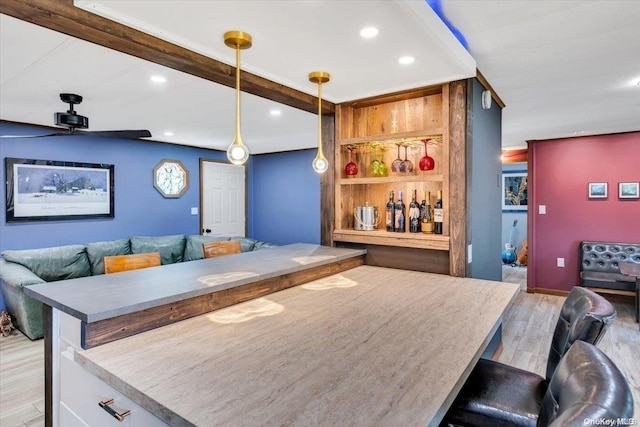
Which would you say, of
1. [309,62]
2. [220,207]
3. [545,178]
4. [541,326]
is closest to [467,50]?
[309,62]

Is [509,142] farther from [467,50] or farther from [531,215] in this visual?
[467,50]

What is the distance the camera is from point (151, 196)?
5.57m

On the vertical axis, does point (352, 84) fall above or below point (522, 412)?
above

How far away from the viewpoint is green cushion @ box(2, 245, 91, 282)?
396cm

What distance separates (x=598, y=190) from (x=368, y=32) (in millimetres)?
4746

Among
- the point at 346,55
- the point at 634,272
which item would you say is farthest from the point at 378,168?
the point at 634,272

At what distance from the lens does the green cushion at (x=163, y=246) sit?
5.04 m

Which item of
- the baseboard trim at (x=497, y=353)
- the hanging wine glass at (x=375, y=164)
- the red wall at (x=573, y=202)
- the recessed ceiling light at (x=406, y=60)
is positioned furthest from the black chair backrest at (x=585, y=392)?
the red wall at (x=573, y=202)

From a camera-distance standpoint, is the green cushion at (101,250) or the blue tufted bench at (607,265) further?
the blue tufted bench at (607,265)

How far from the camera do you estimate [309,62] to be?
7.07 ft

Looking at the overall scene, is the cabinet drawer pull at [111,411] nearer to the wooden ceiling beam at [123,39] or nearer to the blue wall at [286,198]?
the wooden ceiling beam at [123,39]

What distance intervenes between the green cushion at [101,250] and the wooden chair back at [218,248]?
2261 millimetres

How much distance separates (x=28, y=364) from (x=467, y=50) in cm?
409

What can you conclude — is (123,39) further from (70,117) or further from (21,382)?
(21,382)
